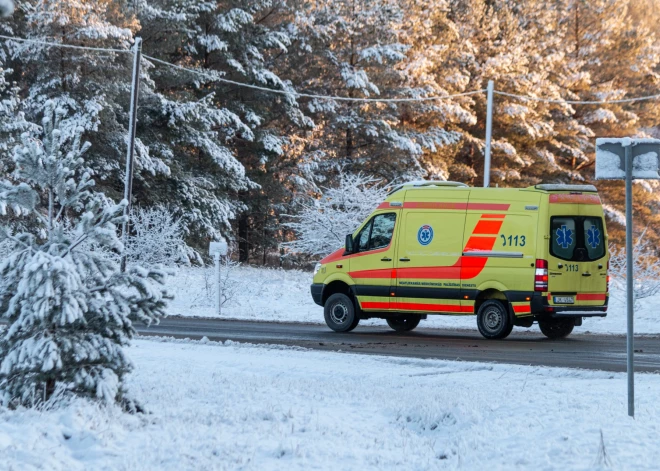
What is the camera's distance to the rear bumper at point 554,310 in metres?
16.5

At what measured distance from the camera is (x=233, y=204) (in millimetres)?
43219

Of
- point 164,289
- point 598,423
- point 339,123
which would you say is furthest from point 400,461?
point 339,123

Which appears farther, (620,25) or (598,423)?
(620,25)

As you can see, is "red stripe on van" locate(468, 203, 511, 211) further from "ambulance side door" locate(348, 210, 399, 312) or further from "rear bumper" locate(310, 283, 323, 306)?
"rear bumper" locate(310, 283, 323, 306)

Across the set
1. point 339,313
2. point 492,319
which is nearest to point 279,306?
point 339,313

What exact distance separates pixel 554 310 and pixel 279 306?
33.8 feet

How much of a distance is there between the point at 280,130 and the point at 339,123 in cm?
322

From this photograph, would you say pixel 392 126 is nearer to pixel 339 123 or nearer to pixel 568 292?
pixel 339 123

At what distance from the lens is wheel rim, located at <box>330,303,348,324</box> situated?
18.6 meters

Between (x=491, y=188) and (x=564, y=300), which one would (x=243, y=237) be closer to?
(x=491, y=188)

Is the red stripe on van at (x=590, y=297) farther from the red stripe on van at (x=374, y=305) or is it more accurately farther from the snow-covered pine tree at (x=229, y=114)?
the snow-covered pine tree at (x=229, y=114)

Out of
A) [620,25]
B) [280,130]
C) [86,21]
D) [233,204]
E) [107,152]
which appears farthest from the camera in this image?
[620,25]

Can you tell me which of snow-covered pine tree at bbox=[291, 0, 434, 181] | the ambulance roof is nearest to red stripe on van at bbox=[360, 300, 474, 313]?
the ambulance roof

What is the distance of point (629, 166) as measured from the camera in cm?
827
